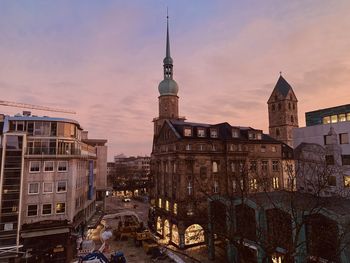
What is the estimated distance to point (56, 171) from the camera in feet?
119

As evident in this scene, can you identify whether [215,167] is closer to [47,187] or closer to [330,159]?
[330,159]

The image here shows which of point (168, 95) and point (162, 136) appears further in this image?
point (168, 95)

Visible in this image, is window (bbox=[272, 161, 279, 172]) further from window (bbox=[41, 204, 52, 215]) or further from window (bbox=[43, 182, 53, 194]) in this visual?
window (bbox=[41, 204, 52, 215])

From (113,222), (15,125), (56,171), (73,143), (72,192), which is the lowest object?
(113,222)

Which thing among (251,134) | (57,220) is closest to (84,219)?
(57,220)

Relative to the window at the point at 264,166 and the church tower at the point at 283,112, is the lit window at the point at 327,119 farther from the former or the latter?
the church tower at the point at 283,112

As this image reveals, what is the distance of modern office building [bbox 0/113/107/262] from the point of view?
32.8m

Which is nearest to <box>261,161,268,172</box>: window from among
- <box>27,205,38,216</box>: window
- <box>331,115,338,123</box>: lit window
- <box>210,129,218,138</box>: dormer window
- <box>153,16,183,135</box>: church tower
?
<box>210,129,218,138</box>: dormer window

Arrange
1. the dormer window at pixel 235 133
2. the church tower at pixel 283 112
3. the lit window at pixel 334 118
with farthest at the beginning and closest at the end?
the church tower at pixel 283 112 < the dormer window at pixel 235 133 < the lit window at pixel 334 118

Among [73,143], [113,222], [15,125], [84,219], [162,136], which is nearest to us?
[15,125]

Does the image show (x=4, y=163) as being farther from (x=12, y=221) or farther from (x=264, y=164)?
(x=264, y=164)

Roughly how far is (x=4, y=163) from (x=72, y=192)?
10.0m

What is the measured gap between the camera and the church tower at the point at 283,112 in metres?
85.9

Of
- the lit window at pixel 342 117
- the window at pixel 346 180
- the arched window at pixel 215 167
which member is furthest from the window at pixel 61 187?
the lit window at pixel 342 117
